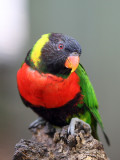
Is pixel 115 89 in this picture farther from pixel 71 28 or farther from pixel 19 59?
pixel 19 59

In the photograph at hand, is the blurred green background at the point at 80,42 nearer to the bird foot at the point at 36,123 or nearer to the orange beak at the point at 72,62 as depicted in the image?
the bird foot at the point at 36,123

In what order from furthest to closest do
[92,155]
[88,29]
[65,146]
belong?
[88,29] → [65,146] → [92,155]

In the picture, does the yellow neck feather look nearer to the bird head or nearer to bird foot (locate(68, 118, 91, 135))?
the bird head

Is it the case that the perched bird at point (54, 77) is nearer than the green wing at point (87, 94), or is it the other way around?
the perched bird at point (54, 77)

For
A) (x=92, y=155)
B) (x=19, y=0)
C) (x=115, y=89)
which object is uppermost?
(x=19, y=0)

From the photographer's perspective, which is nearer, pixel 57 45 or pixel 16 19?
pixel 57 45

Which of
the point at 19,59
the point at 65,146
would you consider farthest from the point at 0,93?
the point at 65,146

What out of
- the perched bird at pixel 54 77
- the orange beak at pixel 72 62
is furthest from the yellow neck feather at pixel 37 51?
the orange beak at pixel 72 62
